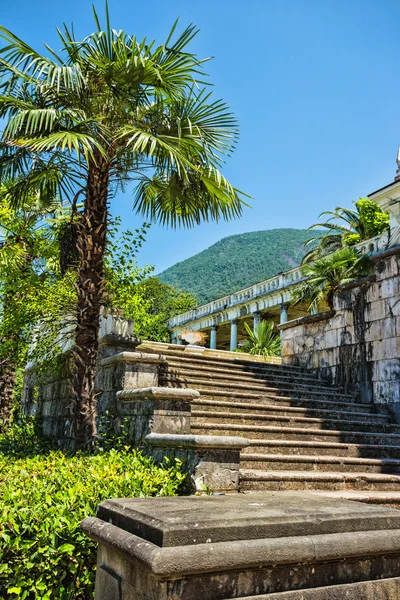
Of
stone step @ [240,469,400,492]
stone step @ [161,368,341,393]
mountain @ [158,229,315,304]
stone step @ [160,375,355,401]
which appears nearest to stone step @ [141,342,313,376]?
stone step @ [161,368,341,393]

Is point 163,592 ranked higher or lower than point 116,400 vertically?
lower

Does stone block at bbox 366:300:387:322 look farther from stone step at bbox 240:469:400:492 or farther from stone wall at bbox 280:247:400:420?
stone step at bbox 240:469:400:492

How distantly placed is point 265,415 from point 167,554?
4.85 metres

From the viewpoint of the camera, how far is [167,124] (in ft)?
24.7

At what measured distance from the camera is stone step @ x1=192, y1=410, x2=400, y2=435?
6320 millimetres

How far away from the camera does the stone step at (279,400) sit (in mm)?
7246

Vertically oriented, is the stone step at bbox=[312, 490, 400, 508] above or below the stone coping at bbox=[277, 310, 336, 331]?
below

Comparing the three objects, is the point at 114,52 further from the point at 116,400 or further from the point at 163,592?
the point at 163,592

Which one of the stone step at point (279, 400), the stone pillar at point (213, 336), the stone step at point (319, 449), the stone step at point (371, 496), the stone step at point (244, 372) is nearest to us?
the stone step at point (371, 496)

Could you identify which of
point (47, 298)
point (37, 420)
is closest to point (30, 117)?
point (47, 298)

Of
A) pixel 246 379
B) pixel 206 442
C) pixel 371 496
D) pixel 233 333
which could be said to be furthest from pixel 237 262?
pixel 206 442

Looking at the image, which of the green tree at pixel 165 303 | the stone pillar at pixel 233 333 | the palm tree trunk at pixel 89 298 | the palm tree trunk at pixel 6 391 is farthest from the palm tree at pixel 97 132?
the green tree at pixel 165 303

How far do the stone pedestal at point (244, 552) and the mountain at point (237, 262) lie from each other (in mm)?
75671

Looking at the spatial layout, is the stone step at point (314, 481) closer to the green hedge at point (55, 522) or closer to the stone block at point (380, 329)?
the green hedge at point (55, 522)
